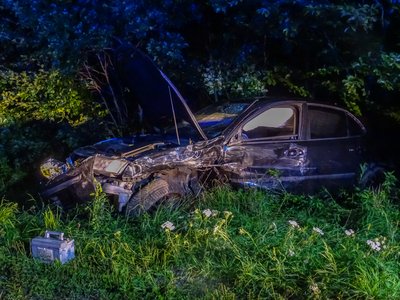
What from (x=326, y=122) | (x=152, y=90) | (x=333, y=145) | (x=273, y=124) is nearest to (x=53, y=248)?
(x=152, y=90)

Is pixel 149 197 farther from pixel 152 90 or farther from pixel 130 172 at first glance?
pixel 152 90

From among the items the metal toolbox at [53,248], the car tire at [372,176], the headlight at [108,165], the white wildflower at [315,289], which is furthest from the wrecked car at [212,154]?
the white wildflower at [315,289]

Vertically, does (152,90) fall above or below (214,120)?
above

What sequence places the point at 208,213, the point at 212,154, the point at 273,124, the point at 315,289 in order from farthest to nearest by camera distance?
the point at 273,124
the point at 212,154
the point at 208,213
the point at 315,289

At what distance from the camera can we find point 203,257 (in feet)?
14.5

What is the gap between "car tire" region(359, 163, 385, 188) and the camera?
23.3 feet

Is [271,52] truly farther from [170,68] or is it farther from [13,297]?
[13,297]

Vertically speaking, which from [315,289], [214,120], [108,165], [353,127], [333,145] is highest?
[214,120]

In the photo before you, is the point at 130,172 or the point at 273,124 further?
the point at 273,124

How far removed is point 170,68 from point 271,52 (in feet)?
5.83

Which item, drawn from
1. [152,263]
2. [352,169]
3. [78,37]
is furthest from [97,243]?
[78,37]

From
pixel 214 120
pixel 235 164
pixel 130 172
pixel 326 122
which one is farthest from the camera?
pixel 326 122

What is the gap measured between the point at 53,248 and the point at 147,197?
4.92 feet

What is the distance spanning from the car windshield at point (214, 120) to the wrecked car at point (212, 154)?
0.05 feet
